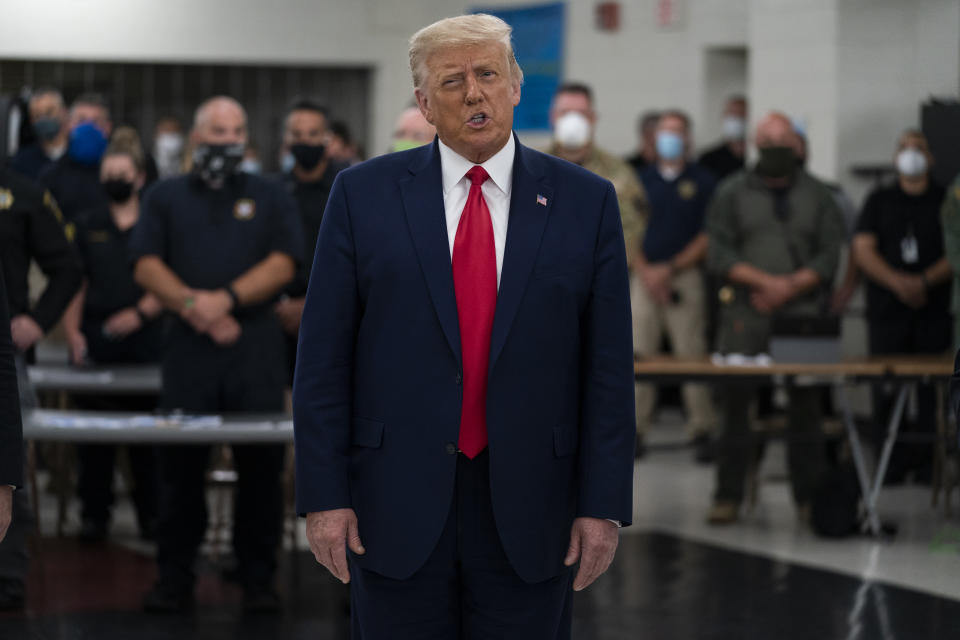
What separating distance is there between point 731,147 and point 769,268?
11.6ft

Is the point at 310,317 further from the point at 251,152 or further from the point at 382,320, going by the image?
the point at 251,152

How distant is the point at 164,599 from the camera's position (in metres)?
5.16

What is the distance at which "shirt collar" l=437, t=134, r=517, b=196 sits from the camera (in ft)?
8.80

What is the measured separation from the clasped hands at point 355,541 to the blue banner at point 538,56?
10.0 meters

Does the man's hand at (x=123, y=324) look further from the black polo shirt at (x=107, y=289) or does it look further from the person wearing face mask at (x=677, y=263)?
the person wearing face mask at (x=677, y=263)

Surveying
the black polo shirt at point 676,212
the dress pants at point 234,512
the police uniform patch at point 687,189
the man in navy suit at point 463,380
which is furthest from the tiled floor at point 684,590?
the police uniform patch at point 687,189

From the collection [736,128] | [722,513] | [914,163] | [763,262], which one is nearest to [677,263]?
[914,163]

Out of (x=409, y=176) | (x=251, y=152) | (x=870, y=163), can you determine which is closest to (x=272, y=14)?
(x=251, y=152)

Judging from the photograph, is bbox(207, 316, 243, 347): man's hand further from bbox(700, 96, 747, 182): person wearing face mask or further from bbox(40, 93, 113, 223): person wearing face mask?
bbox(700, 96, 747, 182): person wearing face mask

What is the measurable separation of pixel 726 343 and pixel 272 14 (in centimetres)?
736

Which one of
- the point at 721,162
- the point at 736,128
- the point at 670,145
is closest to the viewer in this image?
the point at 670,145

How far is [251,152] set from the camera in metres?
11.3

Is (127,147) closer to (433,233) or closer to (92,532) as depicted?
(92,532)

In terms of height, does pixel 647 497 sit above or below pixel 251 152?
below
